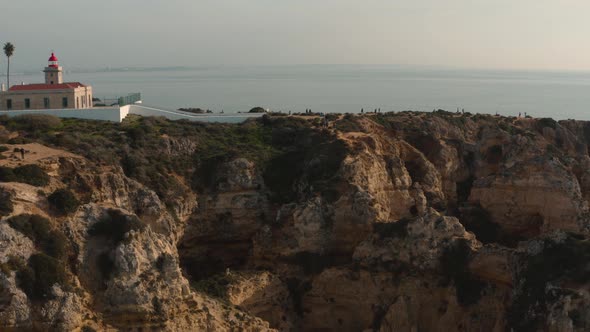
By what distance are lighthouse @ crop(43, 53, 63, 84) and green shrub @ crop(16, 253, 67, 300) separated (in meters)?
30.6

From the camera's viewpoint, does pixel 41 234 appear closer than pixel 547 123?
Yes

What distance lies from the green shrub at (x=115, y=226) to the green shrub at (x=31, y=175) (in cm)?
332

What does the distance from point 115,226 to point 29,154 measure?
794cm

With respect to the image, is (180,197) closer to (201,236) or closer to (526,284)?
(201,236)

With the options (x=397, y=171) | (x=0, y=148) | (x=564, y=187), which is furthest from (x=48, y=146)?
(x=564, y=187)

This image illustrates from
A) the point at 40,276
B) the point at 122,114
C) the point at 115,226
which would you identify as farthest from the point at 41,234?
the point at 122,114

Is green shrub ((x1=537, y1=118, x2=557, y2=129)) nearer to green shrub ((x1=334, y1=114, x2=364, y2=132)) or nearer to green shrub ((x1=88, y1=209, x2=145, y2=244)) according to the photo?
green shrub ((x1=334, y1=114, x2=364, y2=132))

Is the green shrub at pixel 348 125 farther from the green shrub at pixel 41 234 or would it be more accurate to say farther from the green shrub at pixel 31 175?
the green shrub at pixel 41 234

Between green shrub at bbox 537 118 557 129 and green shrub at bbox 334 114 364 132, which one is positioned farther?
green shrub at bbox 537 118 557 129

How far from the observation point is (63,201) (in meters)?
29.5

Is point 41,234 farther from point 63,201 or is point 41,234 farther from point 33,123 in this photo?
point 33,123

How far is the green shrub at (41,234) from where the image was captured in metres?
26.8

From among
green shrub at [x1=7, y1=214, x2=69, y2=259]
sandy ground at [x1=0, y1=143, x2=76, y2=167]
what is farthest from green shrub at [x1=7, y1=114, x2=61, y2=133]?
green shrub at [x1=7, y1=214, x2=69, y2=259]

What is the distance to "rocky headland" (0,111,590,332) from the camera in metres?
27.0
